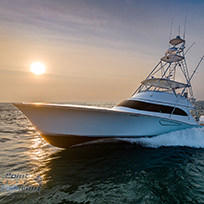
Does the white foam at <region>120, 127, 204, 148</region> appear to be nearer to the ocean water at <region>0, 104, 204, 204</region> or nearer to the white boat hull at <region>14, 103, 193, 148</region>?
the ocean water at <region>0, 104, 204, 204</region>

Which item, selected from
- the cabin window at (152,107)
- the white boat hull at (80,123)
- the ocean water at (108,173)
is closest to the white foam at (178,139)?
the ocean water at (108,173)

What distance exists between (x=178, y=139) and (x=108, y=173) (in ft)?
14.5

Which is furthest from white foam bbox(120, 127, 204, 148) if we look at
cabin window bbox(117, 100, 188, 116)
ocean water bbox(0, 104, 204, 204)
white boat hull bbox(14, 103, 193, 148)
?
cabin window bbox(117, 100, 188, 116)

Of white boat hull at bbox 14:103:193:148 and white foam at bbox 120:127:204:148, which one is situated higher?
white boat hull at bbox 14:103:193:148

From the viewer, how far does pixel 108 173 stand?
13.8 ft

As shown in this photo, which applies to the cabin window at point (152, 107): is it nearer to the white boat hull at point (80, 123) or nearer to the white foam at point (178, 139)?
the white boat hull at point (80, 123)

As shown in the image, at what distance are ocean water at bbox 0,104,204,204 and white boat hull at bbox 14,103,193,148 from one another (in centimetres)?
62

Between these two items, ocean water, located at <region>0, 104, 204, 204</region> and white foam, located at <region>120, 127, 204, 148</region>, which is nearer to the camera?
ocean water, located at <region>0, 104, 204, 204</region>

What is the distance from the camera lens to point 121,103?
8.08 m

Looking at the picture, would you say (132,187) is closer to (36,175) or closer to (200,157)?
(36,175)

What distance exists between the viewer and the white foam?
253 inches

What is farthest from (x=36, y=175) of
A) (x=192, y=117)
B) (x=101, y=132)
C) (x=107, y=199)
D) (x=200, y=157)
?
(x=192, y=117)

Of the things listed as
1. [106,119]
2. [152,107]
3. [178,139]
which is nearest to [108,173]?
[106,119]

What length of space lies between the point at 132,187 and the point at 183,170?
2.07 metres
